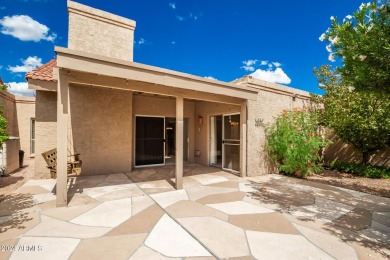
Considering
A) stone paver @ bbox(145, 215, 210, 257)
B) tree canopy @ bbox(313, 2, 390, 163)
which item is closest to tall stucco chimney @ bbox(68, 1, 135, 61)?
stone paver @ bbox(145, 215, 210, 257)

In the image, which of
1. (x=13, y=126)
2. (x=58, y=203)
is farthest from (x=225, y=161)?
(x=13, y=126)

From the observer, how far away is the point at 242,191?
17.1 ft

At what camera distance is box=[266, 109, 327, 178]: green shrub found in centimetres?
689

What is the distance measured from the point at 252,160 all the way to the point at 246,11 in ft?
28.4

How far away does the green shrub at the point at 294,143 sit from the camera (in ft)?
22.6

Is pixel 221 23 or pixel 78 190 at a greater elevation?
pixel 221 23

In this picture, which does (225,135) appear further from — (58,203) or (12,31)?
(12,31)

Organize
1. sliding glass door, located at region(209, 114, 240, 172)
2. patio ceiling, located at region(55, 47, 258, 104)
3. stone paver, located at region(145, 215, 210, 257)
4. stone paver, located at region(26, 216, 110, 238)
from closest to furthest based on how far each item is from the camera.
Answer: stone paver, located at region(145, 215, 210, 257)
stone paver, located at region(26, 216, 110, 238)
patio ceiling, located at region(55, 47, 258, 104)
sliding glass door, located at region(209, 114, 240, 172)

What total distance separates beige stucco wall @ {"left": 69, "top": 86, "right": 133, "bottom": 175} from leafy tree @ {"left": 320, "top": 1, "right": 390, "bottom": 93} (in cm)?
678

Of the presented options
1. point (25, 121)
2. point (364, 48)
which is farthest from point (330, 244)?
point (25, 121)

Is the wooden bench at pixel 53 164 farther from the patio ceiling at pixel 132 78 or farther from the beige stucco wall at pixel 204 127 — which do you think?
the beige stucco wall at pixel 204 127

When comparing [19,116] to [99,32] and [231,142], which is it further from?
[231,142]

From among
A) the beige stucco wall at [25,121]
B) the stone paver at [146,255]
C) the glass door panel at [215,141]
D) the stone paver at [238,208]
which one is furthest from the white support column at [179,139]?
the beige stucco wall at [25,121]

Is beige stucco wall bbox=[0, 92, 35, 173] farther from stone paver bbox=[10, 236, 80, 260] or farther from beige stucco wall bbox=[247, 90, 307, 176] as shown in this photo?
beige stucco wall bbox=[247, 90, 307, 176]
